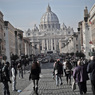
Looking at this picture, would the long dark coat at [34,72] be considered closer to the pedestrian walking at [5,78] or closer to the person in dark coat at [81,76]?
the pedestrian walking at [5,78]

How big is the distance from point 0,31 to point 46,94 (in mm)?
47003

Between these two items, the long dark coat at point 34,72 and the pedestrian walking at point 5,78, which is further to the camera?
the long dark coat at point 34,72

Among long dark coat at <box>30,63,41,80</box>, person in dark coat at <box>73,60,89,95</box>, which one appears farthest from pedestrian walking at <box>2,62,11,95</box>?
person in dark coat at <box>73,60,89,95</box>

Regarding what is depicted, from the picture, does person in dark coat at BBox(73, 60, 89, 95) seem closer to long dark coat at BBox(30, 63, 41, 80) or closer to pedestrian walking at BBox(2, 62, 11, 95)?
long dark coat at BBox(30, 63, 41, 80)

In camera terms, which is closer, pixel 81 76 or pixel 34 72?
pixel 81 76

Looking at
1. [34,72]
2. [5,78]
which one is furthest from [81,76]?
[5,78]

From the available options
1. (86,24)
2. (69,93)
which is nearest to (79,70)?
(69,93)

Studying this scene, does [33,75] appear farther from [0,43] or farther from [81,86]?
[0,43]

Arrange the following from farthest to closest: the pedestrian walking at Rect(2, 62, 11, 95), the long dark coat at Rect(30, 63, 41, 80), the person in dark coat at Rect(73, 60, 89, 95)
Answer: the long dark coat at Rect(30, 63, 41, 80) < the pedestrian walking at Rect(2, 62, 11, 95) < the person in dark coat at Rect(73, 60, 89, 95)

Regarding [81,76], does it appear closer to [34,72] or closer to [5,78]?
[34,72]

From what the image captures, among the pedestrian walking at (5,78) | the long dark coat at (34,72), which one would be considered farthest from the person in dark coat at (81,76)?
the pedestrian walking at (5,78)

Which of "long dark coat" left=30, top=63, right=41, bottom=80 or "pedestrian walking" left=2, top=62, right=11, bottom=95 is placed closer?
"pedestrian walking" left=2, top=62, right=11, bottom=95

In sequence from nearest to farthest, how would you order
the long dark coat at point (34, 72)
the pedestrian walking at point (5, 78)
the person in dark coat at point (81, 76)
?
the person in dark coat at point (81, 76)
the pedestrian walking at point (5, 78)
the long dark coat at point (34, 72)

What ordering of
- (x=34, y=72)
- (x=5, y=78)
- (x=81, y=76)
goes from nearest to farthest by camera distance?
(x=81, y=76)
(x=5, y=78)
(x=34, y=72)
